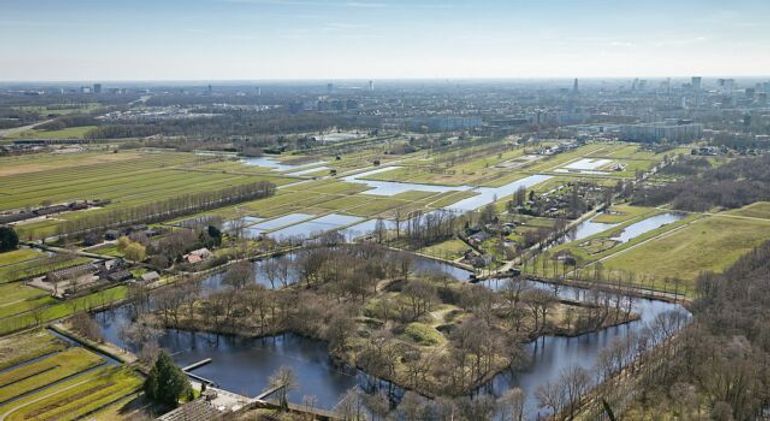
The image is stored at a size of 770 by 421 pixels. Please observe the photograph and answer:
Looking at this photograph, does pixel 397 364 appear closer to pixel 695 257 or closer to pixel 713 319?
pixel 713 319

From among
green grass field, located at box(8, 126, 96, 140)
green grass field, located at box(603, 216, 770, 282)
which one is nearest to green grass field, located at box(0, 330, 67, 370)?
green grass field, located at box(603, 216, 770, 282)

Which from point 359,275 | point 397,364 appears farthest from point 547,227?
point 397,364

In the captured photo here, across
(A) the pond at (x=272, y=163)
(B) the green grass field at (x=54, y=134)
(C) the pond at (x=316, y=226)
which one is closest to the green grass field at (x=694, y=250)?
(C) the pond at (x=316, y=226)

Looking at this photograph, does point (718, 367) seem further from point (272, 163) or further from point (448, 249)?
point (272, 163)

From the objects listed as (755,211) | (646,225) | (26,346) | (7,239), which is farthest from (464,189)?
(26,346)

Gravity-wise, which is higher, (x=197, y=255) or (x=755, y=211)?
(x=755, y=211)

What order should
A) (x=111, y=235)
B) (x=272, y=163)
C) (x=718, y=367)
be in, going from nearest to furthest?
1. (x=718, y=367)
2. (x=111, y=235)
3. (x=272, y=163)

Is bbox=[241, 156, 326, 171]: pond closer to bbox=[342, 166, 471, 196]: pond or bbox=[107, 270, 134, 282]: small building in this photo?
bbox=[342, 166, 471, 196]: pond
